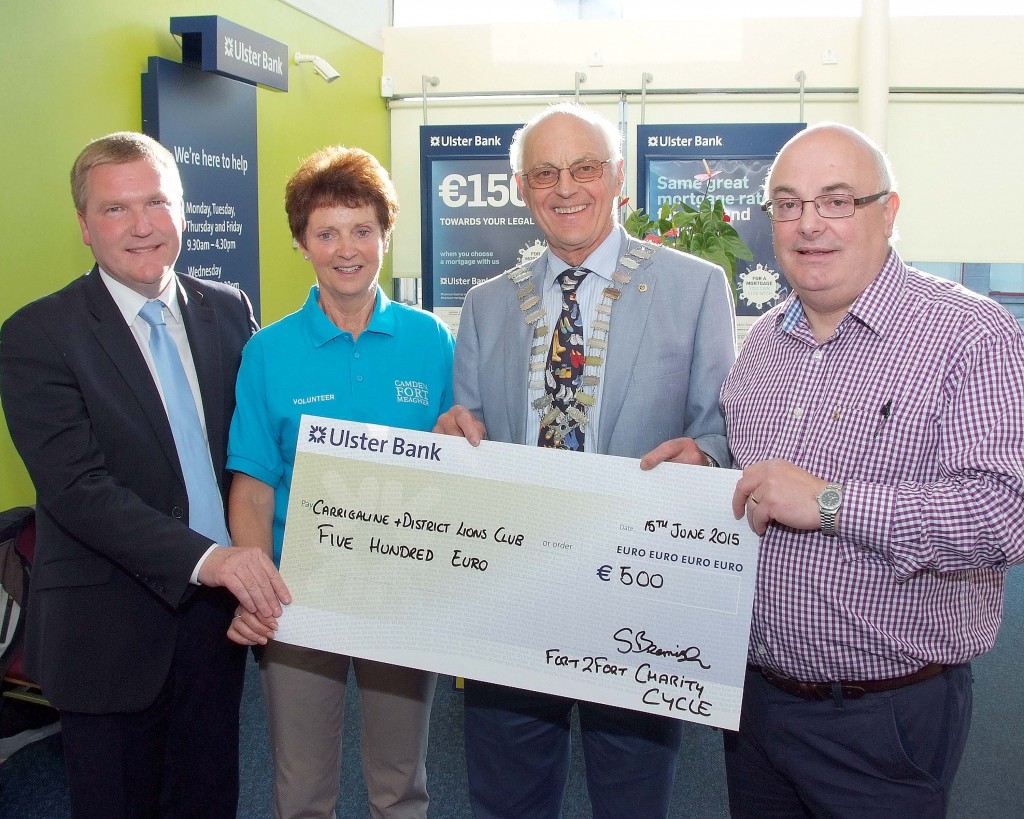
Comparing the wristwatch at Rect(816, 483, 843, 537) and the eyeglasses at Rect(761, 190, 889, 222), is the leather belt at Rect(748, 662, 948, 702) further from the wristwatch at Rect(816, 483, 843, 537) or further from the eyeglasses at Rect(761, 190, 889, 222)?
the eyeglasses at Rect(761, 190, 889, 222)

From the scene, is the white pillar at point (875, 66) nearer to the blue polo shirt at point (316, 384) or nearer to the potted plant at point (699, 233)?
the potted plant at point (699, 233)

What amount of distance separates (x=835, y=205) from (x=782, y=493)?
546 mm

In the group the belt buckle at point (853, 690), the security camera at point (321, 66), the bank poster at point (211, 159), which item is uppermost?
the security camera at point (321, 66)

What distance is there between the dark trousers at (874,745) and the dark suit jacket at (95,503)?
1.27 meters

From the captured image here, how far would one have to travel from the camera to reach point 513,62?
780 cm

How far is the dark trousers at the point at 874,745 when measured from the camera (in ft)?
5.31

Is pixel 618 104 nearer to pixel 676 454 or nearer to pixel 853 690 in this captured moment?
pixel 676 454

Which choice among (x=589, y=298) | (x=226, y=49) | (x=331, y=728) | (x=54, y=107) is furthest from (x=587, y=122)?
(x=226, y=49)

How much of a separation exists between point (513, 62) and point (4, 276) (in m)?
5.32

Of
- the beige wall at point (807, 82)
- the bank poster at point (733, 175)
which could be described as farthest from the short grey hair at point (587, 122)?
the beige wall at point (807, 82)

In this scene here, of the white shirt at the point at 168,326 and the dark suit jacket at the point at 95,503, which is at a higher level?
the white shirt at the point at 168,326

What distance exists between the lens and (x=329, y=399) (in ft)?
7.11

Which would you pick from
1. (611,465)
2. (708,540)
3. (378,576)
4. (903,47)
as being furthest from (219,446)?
(903,47)

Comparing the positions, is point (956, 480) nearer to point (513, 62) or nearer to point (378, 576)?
point (378, 576)
